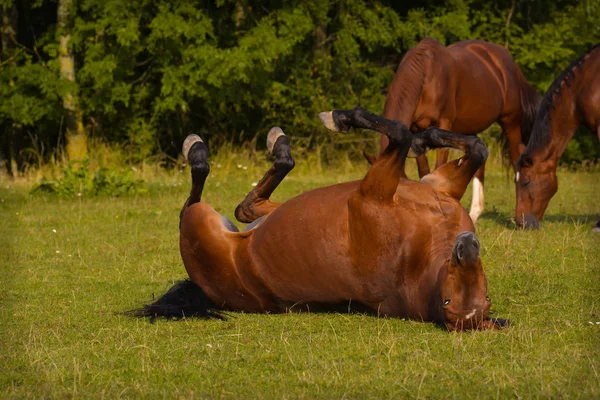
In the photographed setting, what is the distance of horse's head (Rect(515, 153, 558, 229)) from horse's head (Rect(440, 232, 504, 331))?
4.82 meters

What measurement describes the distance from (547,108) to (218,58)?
9.12 m

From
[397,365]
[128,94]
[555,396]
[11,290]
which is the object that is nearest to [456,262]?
[397,365]

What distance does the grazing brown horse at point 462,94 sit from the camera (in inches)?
368

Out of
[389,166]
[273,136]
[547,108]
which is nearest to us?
[389,166]

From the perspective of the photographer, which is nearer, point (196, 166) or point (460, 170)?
point (460, 170)

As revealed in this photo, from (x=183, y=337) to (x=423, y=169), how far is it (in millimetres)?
5426

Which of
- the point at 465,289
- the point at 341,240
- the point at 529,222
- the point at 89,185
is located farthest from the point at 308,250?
the point at 89,185

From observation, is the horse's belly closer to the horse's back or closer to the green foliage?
the horse's back

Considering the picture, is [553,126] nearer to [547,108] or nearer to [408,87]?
[547,108]

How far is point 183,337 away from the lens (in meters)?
4.93

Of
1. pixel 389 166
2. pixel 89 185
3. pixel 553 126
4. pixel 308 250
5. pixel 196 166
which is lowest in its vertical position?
pixel 89 185

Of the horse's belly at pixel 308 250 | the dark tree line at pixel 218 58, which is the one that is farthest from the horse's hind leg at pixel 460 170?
the dark tree line at pixel 218 58

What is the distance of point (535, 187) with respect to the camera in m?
9.36

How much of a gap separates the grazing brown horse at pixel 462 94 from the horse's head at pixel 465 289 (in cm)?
391
